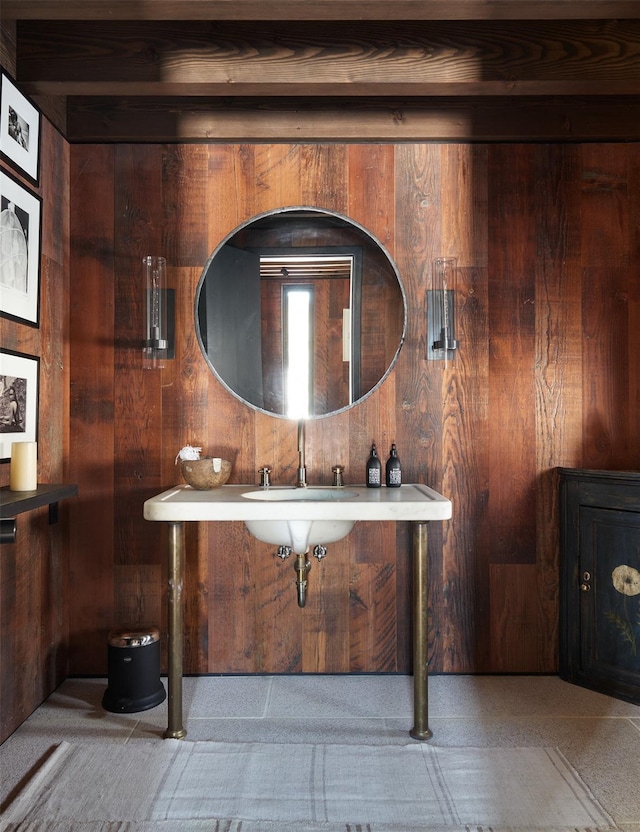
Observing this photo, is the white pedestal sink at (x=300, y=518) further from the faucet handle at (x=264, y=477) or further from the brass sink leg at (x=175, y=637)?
the faucet handle at (x=264, y=477)

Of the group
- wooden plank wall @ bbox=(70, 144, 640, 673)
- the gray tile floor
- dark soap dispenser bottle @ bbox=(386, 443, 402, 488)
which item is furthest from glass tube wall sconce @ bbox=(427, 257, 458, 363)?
the gray tile floor

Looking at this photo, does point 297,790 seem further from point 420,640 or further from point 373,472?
point 373,472

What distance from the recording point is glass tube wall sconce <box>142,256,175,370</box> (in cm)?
249

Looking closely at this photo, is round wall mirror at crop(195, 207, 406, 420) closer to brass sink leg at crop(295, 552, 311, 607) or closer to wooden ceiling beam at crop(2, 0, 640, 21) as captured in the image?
brass sink leg at crop(295, 552, 311, 607)

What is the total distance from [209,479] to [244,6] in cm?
164

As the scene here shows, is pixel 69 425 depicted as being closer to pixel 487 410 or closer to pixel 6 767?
pixel 6 767

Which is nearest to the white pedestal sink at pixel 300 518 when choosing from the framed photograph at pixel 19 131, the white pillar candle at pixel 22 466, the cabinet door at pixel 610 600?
the white pillar candle at pixel 22 466

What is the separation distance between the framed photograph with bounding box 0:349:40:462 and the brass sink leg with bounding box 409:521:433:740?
4.74 feet

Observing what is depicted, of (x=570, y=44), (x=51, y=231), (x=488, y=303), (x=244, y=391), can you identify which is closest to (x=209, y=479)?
(x=244, y=391)

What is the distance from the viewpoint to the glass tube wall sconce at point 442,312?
251 centimetres

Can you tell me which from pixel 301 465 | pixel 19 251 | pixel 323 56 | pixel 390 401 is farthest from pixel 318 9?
pixel 301 465

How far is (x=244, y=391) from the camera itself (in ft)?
8.53

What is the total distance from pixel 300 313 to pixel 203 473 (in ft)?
2.60

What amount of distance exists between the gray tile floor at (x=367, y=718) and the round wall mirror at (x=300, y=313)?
3.77ft
